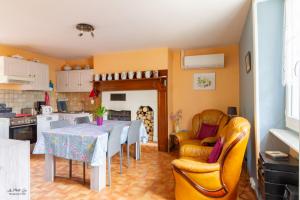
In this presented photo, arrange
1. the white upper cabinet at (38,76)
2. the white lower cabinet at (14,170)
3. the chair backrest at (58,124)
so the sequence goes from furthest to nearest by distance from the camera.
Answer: the white upper cabinet at (38,76) → the chair backrest at (58,124) → the white lower cabinet at (14,170)

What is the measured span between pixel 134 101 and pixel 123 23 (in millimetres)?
2136

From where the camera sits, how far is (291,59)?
1812 mm

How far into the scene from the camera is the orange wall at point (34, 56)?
4.04m

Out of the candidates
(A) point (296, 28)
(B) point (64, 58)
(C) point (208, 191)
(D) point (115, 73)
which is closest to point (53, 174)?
(C) point (208, 191)

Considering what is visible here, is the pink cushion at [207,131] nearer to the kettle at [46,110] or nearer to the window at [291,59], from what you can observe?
the window at [291,59]

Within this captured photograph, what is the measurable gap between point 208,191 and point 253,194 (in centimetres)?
79

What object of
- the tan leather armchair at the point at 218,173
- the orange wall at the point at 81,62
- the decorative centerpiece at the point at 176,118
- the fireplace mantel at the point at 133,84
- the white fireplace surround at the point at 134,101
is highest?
the orange wall at the point at 81,62

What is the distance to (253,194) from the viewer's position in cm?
227

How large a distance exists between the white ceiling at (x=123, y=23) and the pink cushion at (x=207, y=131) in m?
1.67

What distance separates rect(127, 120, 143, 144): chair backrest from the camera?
10.2ft

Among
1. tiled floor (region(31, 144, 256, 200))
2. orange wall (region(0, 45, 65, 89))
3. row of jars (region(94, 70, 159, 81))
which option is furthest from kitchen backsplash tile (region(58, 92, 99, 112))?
tiled floor (region(31, 144, 256, 200))

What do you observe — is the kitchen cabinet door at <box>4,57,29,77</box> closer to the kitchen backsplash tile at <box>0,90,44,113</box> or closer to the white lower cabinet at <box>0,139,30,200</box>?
the kitchen backsplash tile at <box>0,90,44,113</box>

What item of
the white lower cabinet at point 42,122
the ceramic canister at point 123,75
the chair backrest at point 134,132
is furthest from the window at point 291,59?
the white lower cabinet at point 42,122

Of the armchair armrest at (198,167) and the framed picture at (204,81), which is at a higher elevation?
the framed picture at (204,81)
